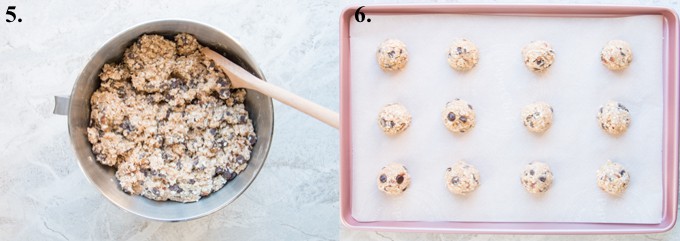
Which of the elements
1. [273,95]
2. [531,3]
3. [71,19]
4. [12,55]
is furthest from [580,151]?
[12,55]

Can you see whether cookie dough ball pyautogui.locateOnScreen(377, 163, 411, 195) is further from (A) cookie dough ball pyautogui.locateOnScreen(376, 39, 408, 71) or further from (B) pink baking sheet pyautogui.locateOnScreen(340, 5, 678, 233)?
(A) cookie dough ball pyautogui.locateOnScreen(376, 39, 408, 71)

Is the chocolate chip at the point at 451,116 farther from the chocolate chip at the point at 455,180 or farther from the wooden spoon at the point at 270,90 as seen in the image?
the wooden spoon at the point at 270,90

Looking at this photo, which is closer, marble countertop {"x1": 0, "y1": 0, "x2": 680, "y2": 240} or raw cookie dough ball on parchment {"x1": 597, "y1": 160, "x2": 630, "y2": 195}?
raw cookie dough ball on parchment {"x1": 597, "y1": 160, "x2": 630, "y2": 195}

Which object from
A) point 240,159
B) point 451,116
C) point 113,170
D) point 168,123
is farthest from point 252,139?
point 451,116

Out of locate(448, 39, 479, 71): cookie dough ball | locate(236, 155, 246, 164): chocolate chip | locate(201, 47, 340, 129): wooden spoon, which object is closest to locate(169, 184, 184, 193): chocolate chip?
locate(236, 155, 246, 164): chocolate chip

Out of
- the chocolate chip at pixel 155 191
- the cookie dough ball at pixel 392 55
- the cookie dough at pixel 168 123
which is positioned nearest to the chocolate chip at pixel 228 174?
the cookie dough at pixel 168 123

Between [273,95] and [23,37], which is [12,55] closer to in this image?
[23,37]
